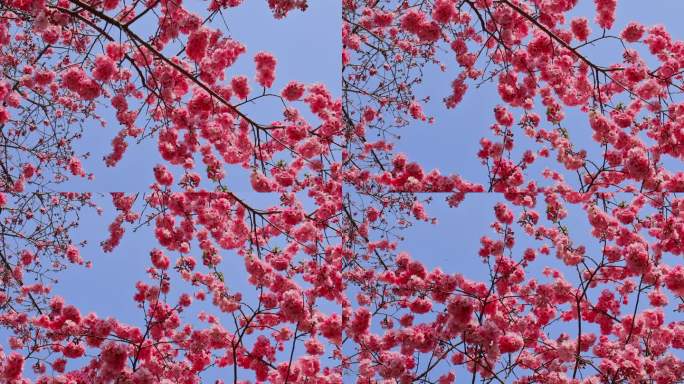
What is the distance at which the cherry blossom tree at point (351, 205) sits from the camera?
3.18m

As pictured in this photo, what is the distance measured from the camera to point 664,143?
3410 millimetres

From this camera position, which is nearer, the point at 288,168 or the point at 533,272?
the point at 533,272

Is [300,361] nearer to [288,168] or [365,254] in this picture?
[365,254]

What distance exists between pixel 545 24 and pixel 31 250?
3.27 metres

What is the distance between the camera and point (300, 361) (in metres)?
3.31

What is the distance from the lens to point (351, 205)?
3840 millimetres

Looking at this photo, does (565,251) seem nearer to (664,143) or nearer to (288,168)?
(664,143)

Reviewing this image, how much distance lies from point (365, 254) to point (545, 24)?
172cm

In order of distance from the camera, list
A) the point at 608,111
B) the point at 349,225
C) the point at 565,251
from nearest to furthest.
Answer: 1. the point at 565,251
2. the point at 608,111
3. the point at 349,225

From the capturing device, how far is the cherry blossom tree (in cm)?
318

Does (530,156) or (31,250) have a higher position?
(530,156)

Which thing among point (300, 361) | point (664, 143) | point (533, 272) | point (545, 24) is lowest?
point (300, 361)

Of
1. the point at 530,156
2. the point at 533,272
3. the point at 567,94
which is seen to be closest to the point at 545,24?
the point at 567,94

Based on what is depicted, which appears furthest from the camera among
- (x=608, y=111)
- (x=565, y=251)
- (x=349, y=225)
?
(x=349, y=225)
